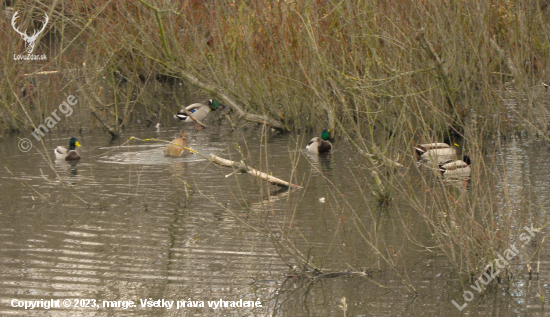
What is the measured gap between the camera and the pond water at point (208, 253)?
238 inches

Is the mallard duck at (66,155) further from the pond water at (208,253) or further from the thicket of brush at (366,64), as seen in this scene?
the pond water at (208,253)

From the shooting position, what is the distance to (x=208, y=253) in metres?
7.49

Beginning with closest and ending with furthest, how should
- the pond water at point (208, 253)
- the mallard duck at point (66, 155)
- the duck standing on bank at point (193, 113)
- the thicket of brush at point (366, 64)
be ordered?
the pond water at point (208, 253)
the thicket of brush at point (366, 64)
the mallard duck at point (66, 155)
the duck standing on bank at point (193, 113)

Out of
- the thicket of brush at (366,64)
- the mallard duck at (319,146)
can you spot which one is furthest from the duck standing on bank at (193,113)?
A: the mallard duck at (319,146)

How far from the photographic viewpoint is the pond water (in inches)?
238

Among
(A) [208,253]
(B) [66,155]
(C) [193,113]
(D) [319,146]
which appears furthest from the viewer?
(C) [193,113]

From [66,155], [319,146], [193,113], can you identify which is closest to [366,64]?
[319,146]

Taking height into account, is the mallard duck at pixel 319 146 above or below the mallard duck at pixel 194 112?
below

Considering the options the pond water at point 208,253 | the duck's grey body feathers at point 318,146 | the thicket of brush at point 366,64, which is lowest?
the pond water at point 208,253

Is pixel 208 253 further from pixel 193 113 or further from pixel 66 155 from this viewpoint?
pixel 193 113

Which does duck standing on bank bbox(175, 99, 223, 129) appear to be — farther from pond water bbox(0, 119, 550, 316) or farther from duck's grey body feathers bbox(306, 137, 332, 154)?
pond water bbox(0, 119, 550, 316)

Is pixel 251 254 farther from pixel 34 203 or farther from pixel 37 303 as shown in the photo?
pixel 34 203

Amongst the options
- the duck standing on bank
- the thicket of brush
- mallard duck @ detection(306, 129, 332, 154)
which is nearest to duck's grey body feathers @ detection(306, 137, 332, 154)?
mallard duck @ detection(306, 129, 332, 154)

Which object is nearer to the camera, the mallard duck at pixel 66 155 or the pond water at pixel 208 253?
the pond water at pixel 208 253
